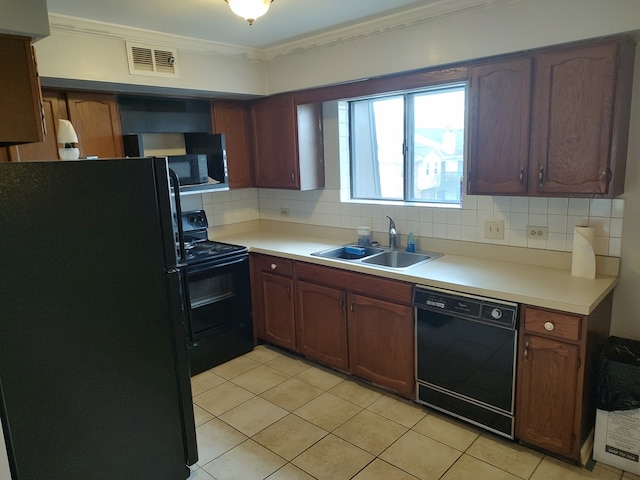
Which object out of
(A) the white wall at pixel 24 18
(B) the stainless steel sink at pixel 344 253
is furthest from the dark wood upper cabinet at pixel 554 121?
(A) the white wall at pixel 24 18

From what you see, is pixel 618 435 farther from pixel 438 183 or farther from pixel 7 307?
pixel 7 307

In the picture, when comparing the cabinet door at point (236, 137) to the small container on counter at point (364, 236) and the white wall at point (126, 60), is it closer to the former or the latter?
the white wall at point (126, 60)

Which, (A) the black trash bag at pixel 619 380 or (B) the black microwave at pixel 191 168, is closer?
(A) the black trash bag at pixel 619 380

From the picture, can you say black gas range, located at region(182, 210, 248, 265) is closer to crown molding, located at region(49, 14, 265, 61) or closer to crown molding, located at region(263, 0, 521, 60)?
crown molding, located at region(49, 14, 265, 61)

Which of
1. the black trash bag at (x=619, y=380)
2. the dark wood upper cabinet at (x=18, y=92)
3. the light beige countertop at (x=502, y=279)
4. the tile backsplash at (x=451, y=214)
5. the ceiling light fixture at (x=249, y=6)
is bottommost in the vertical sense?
the black trash bag at (x=619, y=380)

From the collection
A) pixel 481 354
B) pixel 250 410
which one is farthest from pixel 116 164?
pixel 481 354

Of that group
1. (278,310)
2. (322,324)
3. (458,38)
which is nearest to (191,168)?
(278,310)

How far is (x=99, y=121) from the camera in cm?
311

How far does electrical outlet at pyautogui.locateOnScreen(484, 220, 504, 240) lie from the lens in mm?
2844

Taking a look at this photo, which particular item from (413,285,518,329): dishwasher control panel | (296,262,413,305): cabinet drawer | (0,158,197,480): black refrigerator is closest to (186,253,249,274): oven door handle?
(296,262,413,305): cabinet drawer

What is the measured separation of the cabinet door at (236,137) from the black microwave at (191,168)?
34cm

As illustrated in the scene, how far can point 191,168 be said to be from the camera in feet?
11.4

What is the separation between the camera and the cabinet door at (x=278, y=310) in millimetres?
3457

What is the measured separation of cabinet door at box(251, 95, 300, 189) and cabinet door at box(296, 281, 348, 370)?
0.96 m
